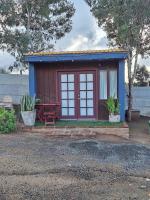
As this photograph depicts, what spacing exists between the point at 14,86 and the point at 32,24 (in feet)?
10.5

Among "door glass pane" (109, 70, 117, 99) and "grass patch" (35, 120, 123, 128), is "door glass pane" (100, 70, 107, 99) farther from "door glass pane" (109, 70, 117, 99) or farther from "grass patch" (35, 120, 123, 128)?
"grass patch" (35, 120, 123, 128)

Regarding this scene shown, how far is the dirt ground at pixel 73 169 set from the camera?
6613 mm

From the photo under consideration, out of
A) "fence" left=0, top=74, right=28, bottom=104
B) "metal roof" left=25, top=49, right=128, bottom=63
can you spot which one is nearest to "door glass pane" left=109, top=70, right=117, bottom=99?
"metal roof" left=25, top=49, right=128, bottom=63

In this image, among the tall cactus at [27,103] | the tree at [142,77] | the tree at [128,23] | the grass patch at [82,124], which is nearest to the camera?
A: the grass patch at [82,124]

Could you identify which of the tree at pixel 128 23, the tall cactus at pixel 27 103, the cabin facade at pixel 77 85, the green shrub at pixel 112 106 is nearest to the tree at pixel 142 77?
the tree at pixel 128 23

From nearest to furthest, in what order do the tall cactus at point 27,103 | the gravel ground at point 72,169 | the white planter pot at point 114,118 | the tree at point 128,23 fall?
1. the gravel ground at point 72,169
2. the tall cactus at point 27,103
3. the white planter pot at point 114,118
4. the tree at point 128,23

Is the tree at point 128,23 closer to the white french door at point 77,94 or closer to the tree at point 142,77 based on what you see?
the white french door at point 77,94

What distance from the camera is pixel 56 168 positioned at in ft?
27.0

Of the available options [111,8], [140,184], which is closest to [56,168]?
[140,184]

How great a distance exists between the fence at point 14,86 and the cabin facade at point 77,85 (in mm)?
3437

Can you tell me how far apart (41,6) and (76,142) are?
9128 mm

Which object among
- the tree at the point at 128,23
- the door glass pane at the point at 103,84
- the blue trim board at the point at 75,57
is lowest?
the door glass pane at the point at 103,84

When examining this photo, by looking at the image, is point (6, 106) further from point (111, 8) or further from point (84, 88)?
point (111, 8)

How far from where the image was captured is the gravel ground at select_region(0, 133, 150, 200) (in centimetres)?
661
